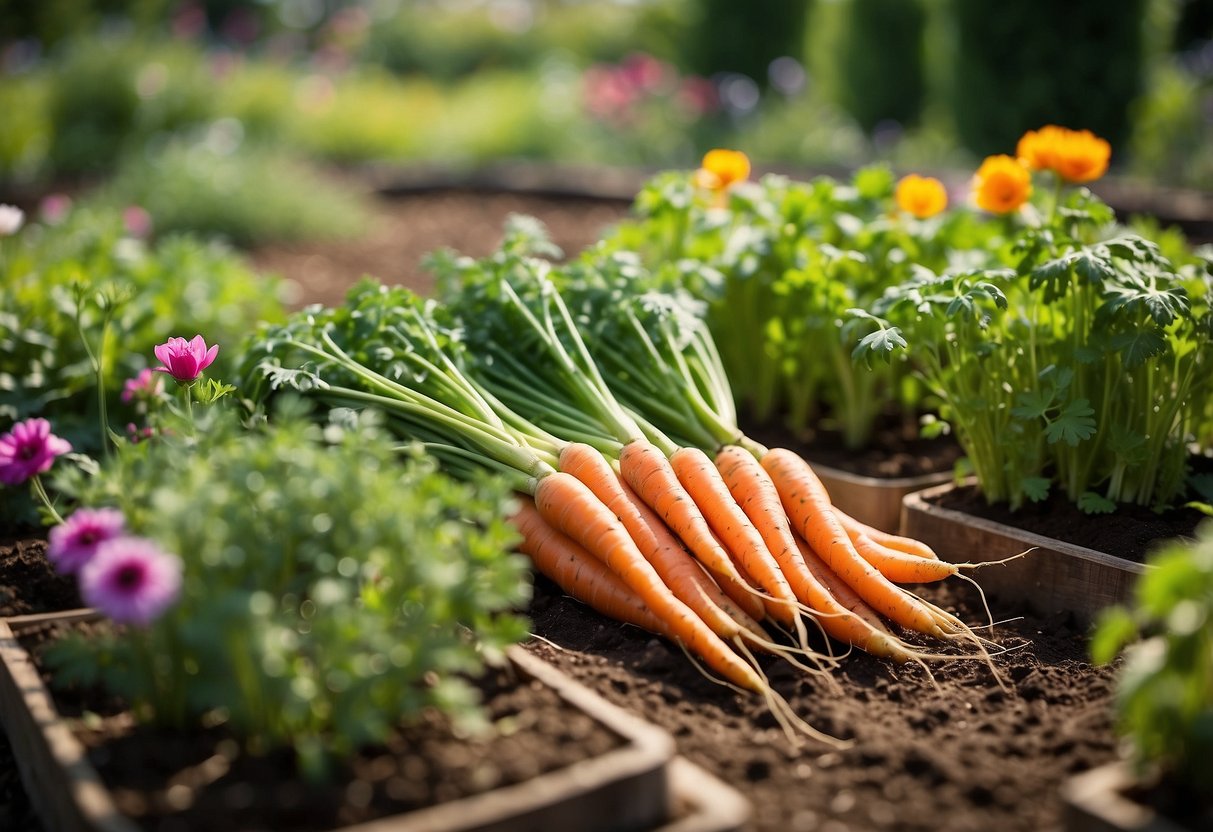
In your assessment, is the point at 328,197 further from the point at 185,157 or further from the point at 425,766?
the point at 425,766

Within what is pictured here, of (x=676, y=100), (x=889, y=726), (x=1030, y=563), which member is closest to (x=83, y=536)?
(x=889, y=726)

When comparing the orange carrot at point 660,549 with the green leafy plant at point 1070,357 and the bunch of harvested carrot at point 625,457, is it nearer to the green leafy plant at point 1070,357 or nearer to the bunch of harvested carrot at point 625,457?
the bunch of harvested carrot at point 625,457

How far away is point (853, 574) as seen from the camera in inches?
116

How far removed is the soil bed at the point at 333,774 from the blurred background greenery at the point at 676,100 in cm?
605

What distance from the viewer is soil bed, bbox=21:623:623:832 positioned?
1.90 meters

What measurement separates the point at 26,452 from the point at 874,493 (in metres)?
2.28

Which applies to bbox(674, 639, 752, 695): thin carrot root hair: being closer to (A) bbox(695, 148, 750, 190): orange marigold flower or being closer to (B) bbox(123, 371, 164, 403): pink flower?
(B) bbox(123, 371, 164, 403): pink flower

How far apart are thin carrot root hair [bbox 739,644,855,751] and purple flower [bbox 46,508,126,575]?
4.19 ft

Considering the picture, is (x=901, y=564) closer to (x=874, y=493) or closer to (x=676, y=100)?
(x=874, y=493)

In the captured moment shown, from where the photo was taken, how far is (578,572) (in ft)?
9.77

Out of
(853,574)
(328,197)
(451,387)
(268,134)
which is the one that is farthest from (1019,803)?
(268,134)

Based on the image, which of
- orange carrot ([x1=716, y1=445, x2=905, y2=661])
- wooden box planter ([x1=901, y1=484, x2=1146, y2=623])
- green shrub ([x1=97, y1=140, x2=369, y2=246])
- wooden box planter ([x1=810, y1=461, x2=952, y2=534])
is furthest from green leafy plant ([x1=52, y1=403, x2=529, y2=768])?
green shrub ([x1=97, y1=140, x2=369, y2=246])

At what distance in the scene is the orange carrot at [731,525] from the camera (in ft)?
9.29

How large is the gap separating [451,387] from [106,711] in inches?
49.7
